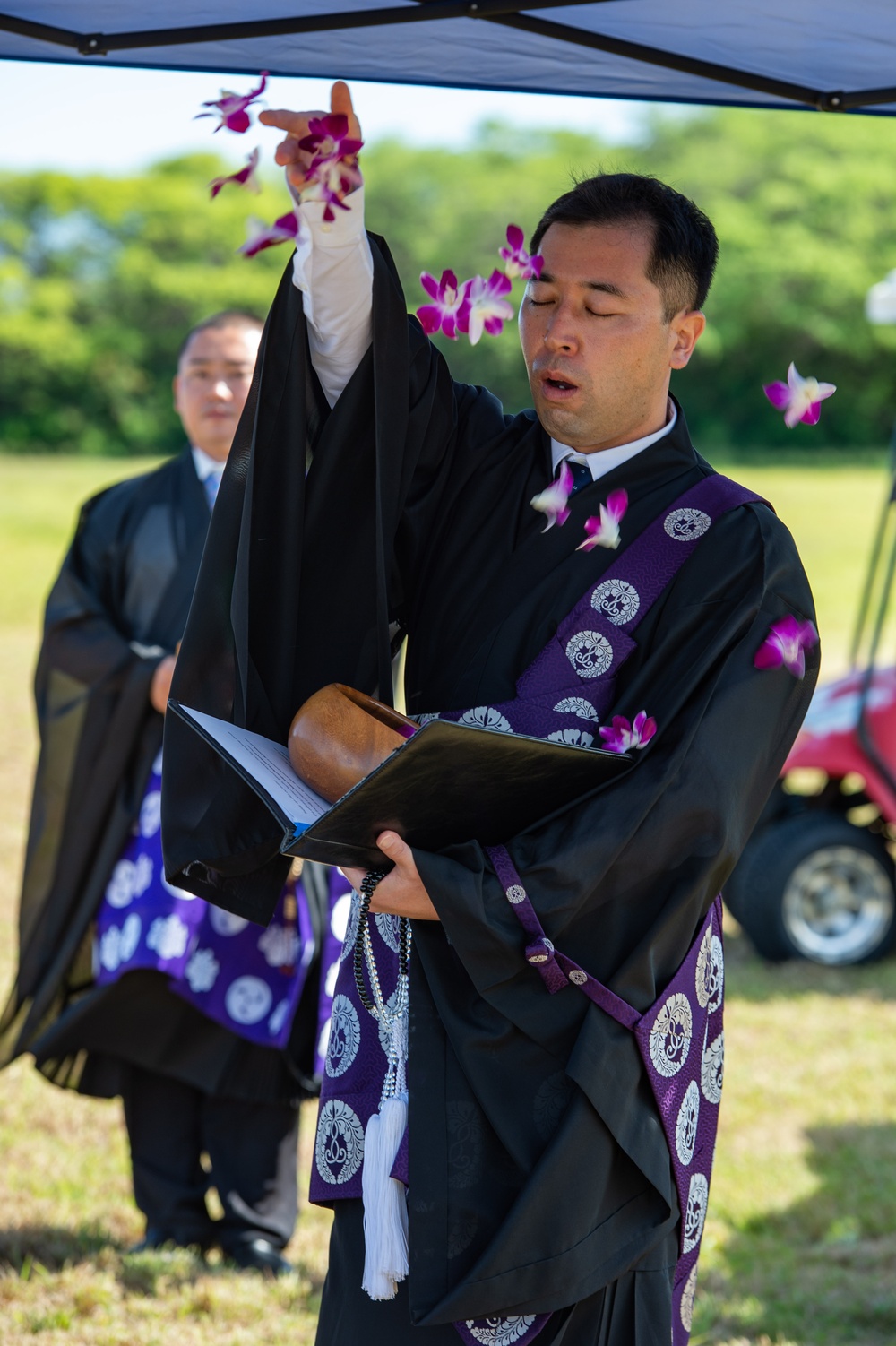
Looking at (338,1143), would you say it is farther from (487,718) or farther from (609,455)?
(609,455)

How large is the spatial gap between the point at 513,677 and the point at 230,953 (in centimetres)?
167

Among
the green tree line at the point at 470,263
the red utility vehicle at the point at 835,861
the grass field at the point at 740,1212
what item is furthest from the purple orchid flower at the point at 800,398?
the green tree line at the point at 470,263

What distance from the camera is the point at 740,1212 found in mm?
3814

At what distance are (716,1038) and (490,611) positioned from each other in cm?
69

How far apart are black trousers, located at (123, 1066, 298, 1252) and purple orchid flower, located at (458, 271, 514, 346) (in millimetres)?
2169

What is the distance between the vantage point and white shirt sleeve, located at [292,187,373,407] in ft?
5.88

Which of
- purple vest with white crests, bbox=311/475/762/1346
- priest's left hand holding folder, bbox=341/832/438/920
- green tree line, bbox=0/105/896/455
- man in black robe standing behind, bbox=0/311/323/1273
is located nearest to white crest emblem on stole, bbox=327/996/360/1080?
purple vest with white crests, bbox=311/475/762/1346

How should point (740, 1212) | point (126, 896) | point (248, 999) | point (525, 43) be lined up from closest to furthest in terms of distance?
point (525, 43) → point (248, 999) → point (126, 896) → point (740, 1212)

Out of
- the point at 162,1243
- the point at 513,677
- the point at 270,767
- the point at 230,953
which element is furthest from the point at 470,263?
the point at 270,767

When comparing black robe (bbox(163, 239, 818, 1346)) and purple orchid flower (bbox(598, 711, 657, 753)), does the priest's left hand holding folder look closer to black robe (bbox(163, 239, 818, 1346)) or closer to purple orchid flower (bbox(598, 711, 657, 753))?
black robe (bbox(163, 239, 818, 1346))

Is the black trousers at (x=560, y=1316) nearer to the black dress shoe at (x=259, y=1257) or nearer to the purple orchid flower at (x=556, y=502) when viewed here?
the purple orchid flower at (x=556, y=502)

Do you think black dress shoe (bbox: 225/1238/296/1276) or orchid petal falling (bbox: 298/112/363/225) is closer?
orchid petal falling (bbox: 298/112/363/225)

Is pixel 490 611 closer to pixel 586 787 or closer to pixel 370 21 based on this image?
pixel 586 787

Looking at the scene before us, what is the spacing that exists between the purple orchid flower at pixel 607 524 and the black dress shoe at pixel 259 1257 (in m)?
2.14
